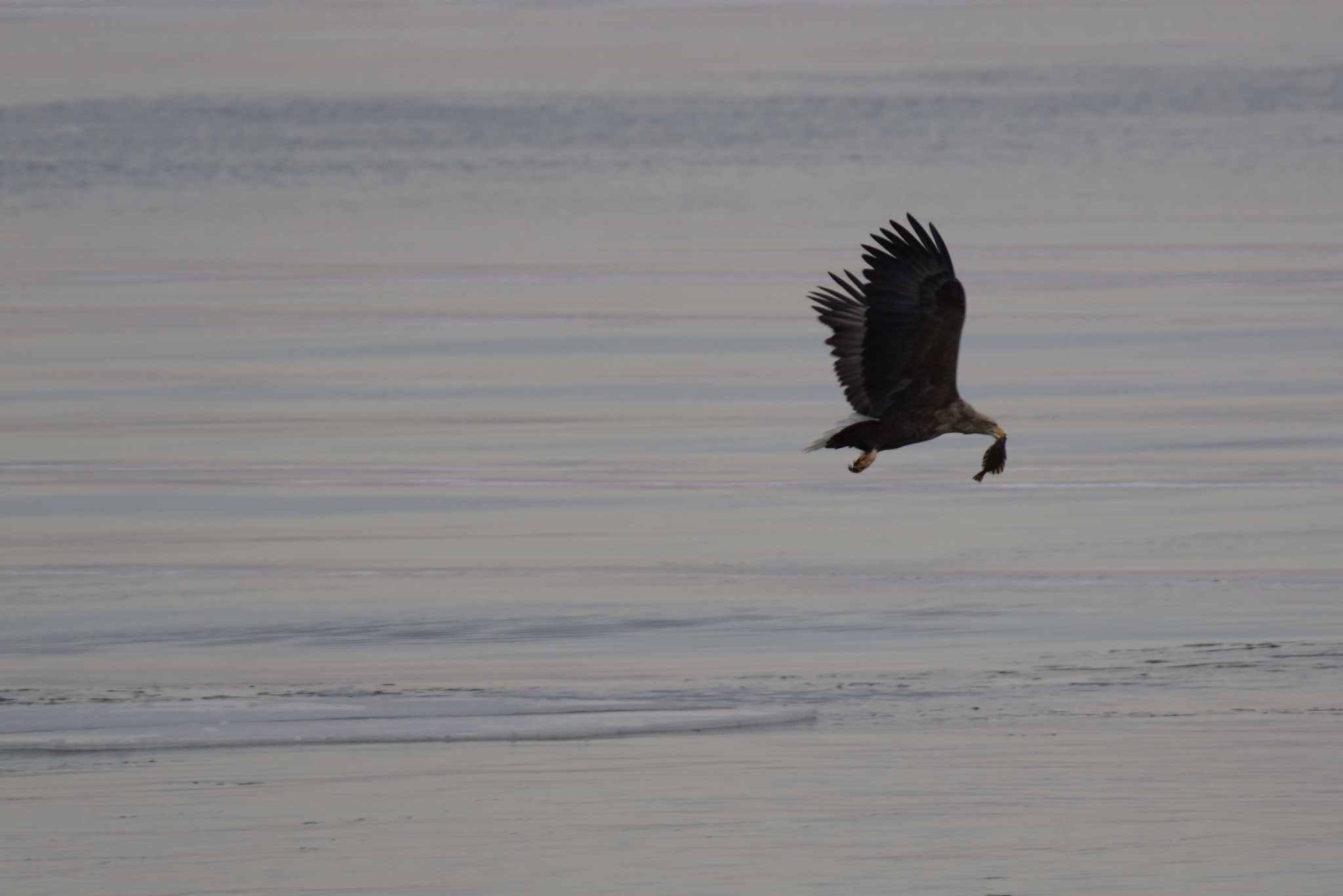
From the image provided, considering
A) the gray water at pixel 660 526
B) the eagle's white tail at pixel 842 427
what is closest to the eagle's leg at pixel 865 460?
the eagle's white tail at pixel 842 427

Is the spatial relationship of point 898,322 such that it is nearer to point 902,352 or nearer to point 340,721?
point 902,352

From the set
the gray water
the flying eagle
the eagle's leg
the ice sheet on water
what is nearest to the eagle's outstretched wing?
the flying eagle

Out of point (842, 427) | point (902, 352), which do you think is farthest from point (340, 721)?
point (902, 352)

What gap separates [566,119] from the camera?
3694 cm

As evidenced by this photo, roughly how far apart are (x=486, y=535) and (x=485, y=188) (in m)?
16.3

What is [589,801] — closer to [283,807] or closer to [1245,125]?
[283,807]

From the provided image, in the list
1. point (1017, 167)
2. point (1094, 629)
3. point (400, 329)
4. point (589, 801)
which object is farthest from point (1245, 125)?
point (589, 801)

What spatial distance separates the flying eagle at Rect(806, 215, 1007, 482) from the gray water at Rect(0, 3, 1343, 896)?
87 cm

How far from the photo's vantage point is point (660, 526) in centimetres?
1394

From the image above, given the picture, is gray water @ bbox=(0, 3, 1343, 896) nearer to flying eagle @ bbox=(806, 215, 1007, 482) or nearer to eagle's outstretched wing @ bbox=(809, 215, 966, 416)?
flying eagle @ bbox=(806, 215, 1007, 482)

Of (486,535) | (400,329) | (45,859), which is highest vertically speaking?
(400,329)

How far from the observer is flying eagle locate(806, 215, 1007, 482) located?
1077 centimetres

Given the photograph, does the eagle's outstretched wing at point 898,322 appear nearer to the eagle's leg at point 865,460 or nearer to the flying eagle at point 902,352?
the flying eagle at point 902,352

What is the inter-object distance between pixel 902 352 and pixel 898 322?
0.13 m
